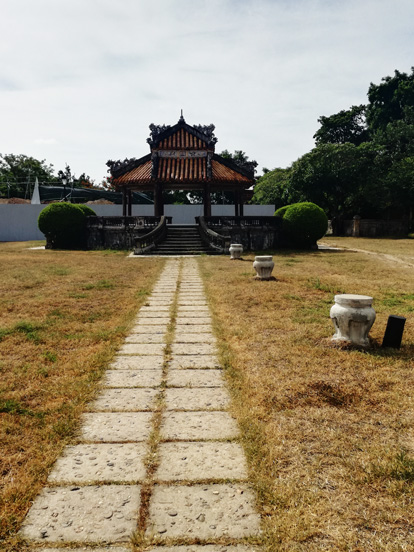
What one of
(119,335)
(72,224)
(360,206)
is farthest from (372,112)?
(119,335)

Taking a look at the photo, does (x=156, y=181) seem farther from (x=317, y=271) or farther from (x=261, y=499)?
(x=261, y=499)

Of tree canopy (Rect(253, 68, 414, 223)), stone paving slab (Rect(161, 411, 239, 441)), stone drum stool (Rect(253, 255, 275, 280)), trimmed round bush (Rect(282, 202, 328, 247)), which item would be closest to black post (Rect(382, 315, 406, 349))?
stone paving slab (Rect(161, 411, 239, 441))

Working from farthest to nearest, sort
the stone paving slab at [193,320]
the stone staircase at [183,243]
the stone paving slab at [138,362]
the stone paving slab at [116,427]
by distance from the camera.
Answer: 1. the stone staircase at [183,243]
2. the stone paving slab at [193,320]
3. the stone paving slab at [138,362]
4. the stone paving slab at [116,427]

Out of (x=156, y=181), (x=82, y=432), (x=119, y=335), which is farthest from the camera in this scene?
(x=156, y=181)

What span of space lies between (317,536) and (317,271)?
34.6 ft

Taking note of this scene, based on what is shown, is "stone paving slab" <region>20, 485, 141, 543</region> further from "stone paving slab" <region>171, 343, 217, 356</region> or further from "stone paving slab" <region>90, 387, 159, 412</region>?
"stone paving slab" <region>171, 343, 217, 356</region>

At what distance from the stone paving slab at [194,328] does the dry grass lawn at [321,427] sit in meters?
0.23

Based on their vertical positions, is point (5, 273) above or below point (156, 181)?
below

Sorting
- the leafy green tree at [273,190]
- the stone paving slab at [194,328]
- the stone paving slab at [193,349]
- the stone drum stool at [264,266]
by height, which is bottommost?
the stone paving slab at [193,349]

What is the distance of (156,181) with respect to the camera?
19.1m

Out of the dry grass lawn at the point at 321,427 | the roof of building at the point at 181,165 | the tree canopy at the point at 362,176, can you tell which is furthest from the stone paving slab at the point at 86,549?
the tree canopy at the point at 362,176

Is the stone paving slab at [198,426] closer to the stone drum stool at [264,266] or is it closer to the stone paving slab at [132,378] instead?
the stone paving slab at [132,378]

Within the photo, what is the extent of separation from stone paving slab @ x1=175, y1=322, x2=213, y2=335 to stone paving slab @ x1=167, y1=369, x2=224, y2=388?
160 centimetres

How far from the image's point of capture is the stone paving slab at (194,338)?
18.1ft
